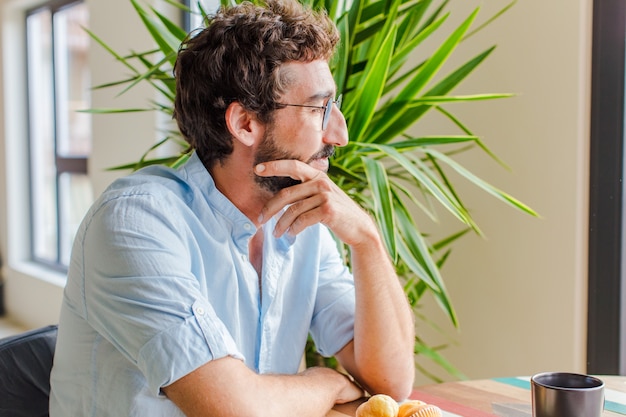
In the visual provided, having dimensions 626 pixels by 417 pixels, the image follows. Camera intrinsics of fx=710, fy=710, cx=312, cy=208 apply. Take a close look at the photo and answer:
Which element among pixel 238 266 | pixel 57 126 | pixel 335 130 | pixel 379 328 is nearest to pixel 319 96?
pixel 335 130

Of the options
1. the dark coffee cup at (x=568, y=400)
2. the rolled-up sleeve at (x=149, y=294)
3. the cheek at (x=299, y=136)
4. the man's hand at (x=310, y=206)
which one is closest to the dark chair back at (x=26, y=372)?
the rolled-up sleeve at (x=149, y=294)

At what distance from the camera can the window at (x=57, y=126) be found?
5340mm

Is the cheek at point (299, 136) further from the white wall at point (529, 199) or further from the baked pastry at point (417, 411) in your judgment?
the white wall at point (529, 199)

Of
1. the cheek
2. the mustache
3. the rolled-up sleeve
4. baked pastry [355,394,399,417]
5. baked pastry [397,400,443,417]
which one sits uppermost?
the cheek

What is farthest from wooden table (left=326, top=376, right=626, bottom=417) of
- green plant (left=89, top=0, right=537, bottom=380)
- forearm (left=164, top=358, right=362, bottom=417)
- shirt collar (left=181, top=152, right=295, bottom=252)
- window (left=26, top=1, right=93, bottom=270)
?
window (left=26, top=1, right=93, bottom=270)

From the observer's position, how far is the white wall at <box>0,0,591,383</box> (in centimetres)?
212

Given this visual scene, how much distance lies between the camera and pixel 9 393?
1.22 m

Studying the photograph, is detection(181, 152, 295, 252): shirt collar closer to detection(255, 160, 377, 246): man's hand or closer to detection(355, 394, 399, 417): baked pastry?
detection(255, 160, 377, 246): man's hand

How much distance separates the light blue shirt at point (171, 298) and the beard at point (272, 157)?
0.33ft

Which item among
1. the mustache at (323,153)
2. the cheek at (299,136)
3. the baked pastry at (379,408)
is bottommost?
the baked pastry at (379,408)

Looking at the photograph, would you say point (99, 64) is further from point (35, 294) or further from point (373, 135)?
point (373, 135)

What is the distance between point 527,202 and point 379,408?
1313 mm

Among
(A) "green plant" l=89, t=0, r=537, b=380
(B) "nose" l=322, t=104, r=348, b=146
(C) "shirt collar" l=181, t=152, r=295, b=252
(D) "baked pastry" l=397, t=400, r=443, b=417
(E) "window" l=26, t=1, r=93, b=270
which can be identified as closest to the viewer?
(D) "baked pastry" l=397, t=400, r=443, b=417

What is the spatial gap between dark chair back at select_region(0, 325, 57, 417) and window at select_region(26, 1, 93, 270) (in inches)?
155
